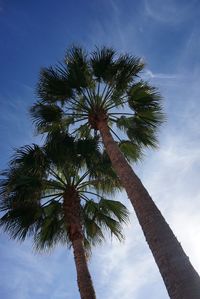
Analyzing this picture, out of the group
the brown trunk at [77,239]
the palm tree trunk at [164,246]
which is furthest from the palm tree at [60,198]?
the palm tree trunk at [164,246]

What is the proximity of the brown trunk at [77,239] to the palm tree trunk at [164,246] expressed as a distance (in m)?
3.45

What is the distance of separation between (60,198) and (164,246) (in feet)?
22.3

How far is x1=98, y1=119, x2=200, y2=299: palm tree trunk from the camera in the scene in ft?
14.3

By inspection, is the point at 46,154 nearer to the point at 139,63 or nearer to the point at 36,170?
the point at 36,170

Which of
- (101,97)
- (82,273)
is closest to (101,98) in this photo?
(101,97)

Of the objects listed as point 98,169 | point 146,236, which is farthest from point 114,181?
point 146,236

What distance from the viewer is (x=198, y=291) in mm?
4199

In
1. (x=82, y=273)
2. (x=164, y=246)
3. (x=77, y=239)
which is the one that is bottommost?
(x=164, y=246)

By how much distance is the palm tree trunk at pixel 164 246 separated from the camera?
4348 mm

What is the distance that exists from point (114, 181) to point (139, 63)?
4.33m

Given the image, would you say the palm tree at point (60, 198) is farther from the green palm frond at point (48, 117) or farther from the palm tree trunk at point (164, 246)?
the palm tree trunk at point (164, 246)

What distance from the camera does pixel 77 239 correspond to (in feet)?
31.9

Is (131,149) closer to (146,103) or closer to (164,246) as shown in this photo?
(146,103)

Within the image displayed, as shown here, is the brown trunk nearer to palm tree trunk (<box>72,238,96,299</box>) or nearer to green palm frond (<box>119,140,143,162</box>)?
palm tree trunk (<box>72,238,96,299</box>)
